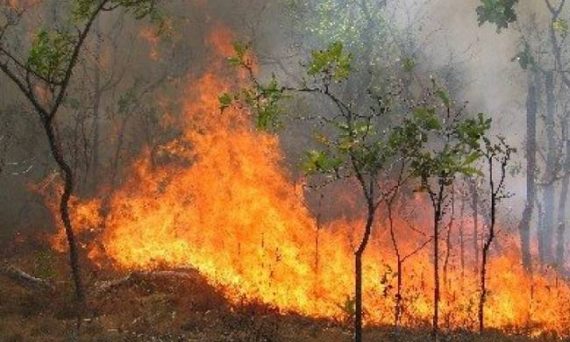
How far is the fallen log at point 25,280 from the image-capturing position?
1524cm

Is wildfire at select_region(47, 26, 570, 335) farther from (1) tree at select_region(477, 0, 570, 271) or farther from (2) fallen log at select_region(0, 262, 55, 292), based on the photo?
(2) fallen log at select_region(0, 262, 55, 292)

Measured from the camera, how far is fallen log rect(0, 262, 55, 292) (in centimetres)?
1524

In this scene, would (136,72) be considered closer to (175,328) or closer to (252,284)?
(252,284)

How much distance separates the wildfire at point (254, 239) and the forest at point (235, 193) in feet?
0.28

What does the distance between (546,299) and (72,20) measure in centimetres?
1687

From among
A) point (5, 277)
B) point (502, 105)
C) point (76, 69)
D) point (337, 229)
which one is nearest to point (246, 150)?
point (337, 229)

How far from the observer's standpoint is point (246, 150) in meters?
24.1

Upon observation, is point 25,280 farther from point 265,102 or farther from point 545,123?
point 545,123

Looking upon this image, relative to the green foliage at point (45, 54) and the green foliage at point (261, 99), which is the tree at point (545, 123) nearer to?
the green foliage at point (261, 99)

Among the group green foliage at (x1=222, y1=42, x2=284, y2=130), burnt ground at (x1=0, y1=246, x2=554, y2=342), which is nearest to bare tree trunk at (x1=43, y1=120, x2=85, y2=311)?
burnt ground at (x1=0, y1=246, x2=554, y2=342)

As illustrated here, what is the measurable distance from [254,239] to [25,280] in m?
7.63

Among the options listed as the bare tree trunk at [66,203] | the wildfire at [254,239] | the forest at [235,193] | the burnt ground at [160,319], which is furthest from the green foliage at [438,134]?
the wildfire at [254,239]

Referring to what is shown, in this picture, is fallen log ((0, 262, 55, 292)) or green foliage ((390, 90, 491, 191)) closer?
green foliage ((390, 90, 491, 191))

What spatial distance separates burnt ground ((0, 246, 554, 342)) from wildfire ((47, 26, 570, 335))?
47.7 inches
